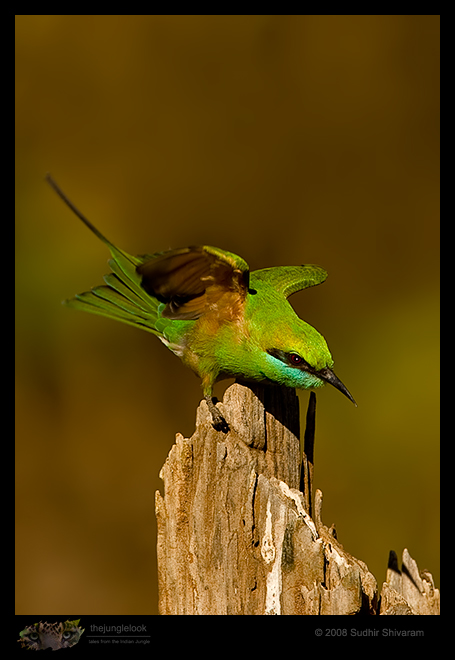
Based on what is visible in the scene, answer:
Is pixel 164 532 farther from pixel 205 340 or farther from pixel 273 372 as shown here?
pixel 205 340

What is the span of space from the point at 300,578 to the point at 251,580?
20 cm

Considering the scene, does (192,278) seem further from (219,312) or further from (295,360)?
(295,360)

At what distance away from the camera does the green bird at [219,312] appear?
343 centimetres

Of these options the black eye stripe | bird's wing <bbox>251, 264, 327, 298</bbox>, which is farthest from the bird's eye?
bird's wing <bbox>251, 264, 327, 298</bbox>

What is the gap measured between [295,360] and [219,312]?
62cm

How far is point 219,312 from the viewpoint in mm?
3857

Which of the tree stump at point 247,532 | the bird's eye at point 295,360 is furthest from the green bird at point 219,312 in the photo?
the tree stump at point 247,532

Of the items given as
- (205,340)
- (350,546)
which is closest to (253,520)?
(205,340)

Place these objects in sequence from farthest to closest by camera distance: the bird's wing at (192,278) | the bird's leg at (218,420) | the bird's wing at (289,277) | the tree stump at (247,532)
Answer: the bird's wing at (289,277)
the bird's wing at (192,278)
the bird's leg at (218,420)
the tree stump at (247,532)

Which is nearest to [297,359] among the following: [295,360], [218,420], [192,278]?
[295,360]

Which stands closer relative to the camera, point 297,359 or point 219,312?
point 297,359

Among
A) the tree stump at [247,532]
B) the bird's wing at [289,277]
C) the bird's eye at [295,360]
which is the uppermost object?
the bird's wing at [289,277]

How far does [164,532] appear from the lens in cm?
308

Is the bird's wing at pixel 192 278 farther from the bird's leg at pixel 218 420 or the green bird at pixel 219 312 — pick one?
the bird's leg at pixel 218 420
